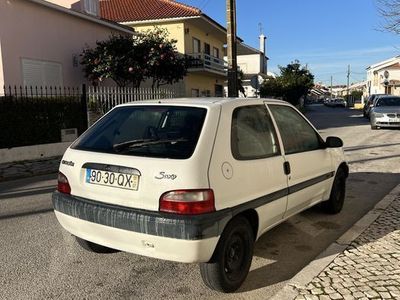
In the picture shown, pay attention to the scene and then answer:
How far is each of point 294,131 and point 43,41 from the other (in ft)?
39.6

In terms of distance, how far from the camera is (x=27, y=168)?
10180mm

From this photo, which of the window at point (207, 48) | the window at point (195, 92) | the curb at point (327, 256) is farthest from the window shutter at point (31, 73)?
the window at point (207, 48)

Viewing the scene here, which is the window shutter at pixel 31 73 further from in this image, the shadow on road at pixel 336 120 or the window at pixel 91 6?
the shadow on road at pixel 336 120

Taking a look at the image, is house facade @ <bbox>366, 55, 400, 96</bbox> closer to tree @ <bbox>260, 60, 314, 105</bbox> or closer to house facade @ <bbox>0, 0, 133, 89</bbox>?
tree @ <bbox>260, 60, 314, 105</bbox>

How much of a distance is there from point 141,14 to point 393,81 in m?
44.6

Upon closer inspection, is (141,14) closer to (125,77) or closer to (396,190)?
(125,77)

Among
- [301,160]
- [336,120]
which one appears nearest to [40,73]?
[301,160]

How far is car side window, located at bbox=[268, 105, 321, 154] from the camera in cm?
445

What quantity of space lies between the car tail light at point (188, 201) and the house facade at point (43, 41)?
1116 cm

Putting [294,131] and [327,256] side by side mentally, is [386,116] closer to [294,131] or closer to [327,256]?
[294,131]

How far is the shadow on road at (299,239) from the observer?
406 centimetres

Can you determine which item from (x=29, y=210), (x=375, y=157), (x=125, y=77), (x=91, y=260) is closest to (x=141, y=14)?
(x=125, y=77)

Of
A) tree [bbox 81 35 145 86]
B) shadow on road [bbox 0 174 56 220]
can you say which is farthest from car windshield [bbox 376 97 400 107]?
shadow on road [bbox 0 174 56 220]

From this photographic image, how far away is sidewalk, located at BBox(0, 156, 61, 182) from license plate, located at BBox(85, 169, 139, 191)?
250 inches
